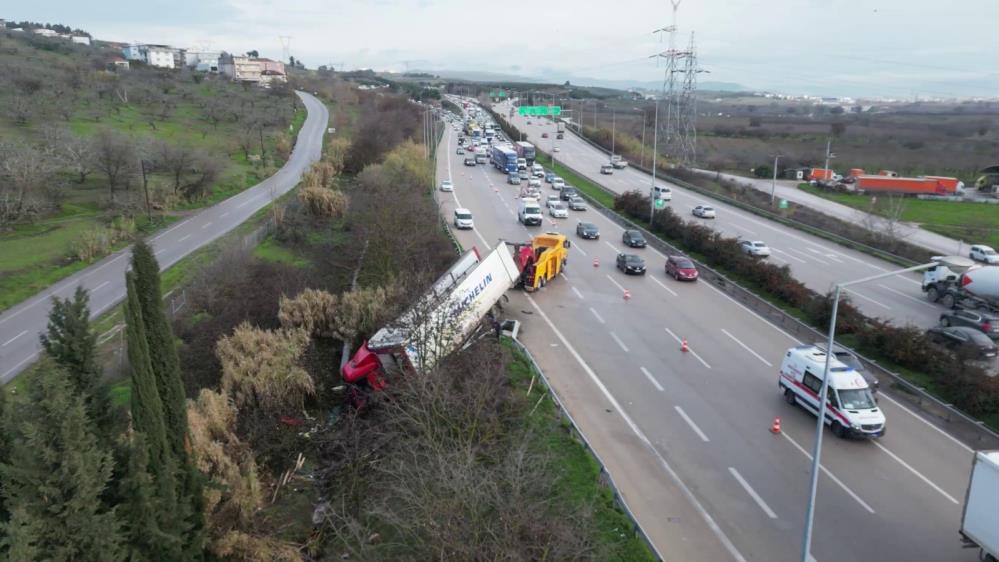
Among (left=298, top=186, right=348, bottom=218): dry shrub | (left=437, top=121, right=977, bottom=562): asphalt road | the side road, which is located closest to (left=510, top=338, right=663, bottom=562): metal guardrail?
(left=437, top=121, right=977, bottom=562): asphalt road

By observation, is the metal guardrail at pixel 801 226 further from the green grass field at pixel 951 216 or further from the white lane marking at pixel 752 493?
the white lane marking at pixel 752 493

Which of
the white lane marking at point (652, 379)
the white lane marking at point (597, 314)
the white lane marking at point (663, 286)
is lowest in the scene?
the white lane marking at point (652, 379)

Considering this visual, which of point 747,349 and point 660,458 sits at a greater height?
point 747,349

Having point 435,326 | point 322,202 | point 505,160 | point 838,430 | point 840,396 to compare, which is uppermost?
point 505,160

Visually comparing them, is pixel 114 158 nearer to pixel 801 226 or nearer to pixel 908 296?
pixel 801 226

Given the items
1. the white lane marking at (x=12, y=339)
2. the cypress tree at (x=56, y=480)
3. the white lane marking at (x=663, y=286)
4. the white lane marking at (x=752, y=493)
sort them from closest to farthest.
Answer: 1. the cypress tree at (x=56, y=480)
2. the white lane marking at (x=752, y=493)
3. the white lane marking at (x=12, y=339)
4. the white lane marking at (x=663, y=286)

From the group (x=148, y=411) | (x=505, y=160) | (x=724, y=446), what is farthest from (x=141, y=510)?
(x=505, y=160)

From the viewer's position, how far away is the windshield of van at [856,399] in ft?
55.4

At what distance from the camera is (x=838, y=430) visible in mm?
17125

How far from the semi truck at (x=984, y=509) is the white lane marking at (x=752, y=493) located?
11.4 feet

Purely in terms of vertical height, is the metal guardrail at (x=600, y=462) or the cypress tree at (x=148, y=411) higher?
the cypress tree at (x=148, y=411)

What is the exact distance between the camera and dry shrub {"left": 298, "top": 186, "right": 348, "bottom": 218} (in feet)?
141

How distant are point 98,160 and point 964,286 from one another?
51.7 m

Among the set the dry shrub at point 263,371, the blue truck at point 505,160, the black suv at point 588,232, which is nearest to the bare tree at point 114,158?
the black suv at point 588,232
